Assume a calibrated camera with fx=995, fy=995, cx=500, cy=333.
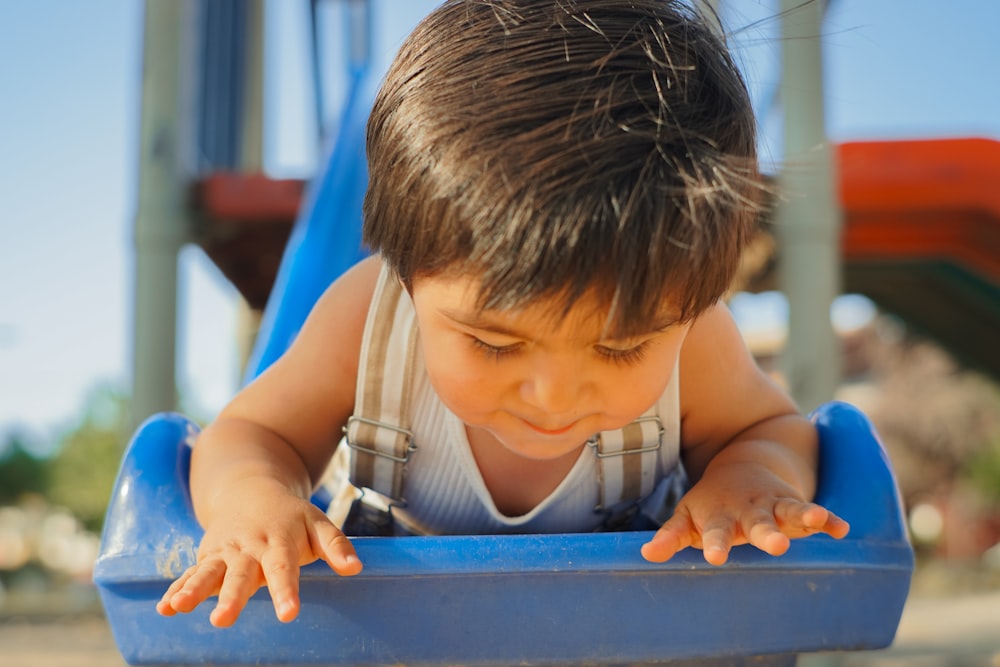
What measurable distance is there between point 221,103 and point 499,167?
2205mm

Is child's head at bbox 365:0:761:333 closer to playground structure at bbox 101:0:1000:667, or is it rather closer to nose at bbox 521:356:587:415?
nose at bbox 521:356:587:415

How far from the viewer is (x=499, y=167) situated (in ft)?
1.97

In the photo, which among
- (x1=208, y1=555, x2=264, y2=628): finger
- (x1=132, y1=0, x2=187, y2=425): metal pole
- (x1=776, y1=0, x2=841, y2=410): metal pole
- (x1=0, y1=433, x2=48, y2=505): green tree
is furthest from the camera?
(x1=0, y1=433, x2=48, y2=505): green tree

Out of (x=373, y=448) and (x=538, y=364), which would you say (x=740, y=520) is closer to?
(x=538, y=364)

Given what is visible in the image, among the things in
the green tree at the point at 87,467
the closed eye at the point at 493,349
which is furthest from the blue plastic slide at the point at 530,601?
the green tree at the point at 87,467

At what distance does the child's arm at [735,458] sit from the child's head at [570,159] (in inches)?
5.5

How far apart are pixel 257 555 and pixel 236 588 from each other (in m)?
0.03

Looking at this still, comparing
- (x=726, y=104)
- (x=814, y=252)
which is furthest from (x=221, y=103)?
(x=726, y=104)

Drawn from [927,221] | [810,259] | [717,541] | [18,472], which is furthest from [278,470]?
[18,472]

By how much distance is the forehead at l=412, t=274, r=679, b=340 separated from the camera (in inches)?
23.1

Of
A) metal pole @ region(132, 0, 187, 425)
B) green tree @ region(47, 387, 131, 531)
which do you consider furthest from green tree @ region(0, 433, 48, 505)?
metal pole @ region(132, 0, 187, 425)

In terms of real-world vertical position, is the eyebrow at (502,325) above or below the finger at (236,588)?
above

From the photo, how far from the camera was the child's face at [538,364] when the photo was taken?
0.60 m

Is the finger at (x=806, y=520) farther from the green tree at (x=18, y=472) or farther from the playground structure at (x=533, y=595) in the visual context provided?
the green tree at (x=18, y=472)
